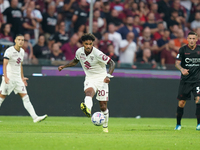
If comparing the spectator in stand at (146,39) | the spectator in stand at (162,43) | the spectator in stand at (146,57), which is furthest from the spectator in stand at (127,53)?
the spectator in stand at (162,43)

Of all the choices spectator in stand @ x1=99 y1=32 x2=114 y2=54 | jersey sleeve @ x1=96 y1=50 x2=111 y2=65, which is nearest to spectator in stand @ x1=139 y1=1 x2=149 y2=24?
spectator in stand @ x1=99 y1=32 x2=114 y2=54

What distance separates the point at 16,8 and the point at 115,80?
4.59m

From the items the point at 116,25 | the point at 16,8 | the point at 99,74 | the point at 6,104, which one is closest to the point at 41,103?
the point at 6,104

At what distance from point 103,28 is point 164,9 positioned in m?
3.83

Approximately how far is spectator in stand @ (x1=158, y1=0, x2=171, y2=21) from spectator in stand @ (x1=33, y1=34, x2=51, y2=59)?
658 centimetres

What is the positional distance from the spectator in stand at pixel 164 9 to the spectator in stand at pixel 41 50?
658 centimetres

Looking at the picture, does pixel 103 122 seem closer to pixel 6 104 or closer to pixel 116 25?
pixel 6 104

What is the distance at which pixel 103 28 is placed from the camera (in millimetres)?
17859

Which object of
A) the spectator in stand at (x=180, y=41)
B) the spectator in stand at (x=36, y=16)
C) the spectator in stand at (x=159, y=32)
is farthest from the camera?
the spectator in stand at (x=159, y=32)

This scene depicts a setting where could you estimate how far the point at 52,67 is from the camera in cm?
1505

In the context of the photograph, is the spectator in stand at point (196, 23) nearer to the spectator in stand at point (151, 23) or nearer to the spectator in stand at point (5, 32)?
the spectator in stand at point (151, 23)

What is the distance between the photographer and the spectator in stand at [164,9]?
20.0 metres

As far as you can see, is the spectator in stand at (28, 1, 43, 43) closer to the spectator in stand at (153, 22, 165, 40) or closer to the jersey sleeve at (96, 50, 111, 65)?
the spectator in stand at (153, 22, 165, 40)

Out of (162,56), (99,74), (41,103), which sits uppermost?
(99,74)
